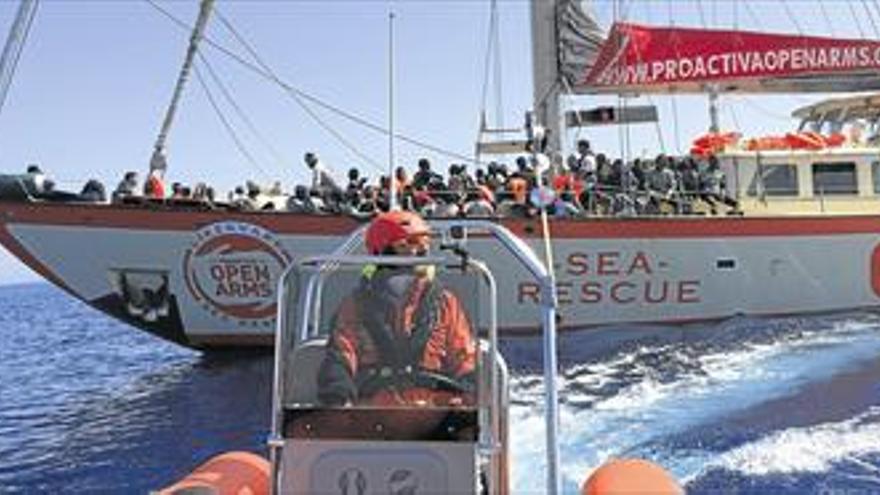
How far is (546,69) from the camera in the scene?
59.8ft

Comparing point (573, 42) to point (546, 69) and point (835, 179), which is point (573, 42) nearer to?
point (546, 69)

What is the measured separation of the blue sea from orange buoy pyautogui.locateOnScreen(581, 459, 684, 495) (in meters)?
2.53

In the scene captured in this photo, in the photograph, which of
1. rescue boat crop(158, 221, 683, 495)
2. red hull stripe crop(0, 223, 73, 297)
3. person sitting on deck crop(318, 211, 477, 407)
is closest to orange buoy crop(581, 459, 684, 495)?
rescue boat crop(158, 221, 683, 495)

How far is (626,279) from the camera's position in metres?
15.8

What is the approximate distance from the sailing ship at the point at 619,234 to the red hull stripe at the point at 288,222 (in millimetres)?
20

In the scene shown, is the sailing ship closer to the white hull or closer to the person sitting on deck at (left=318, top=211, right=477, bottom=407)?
the white hull

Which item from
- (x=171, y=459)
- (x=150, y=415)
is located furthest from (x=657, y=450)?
(x=150, y=415)

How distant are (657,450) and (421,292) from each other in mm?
5195

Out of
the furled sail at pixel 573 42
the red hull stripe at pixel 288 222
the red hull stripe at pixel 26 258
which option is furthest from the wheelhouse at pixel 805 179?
the red hull stripe at pixel 26 258

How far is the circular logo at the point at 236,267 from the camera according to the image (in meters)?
14.9

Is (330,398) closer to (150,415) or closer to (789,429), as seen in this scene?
(789,429)

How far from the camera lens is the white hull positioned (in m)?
14.9

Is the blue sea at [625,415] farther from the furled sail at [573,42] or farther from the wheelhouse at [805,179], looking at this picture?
the furled sail at [573,42]

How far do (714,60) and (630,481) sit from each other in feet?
44.8
